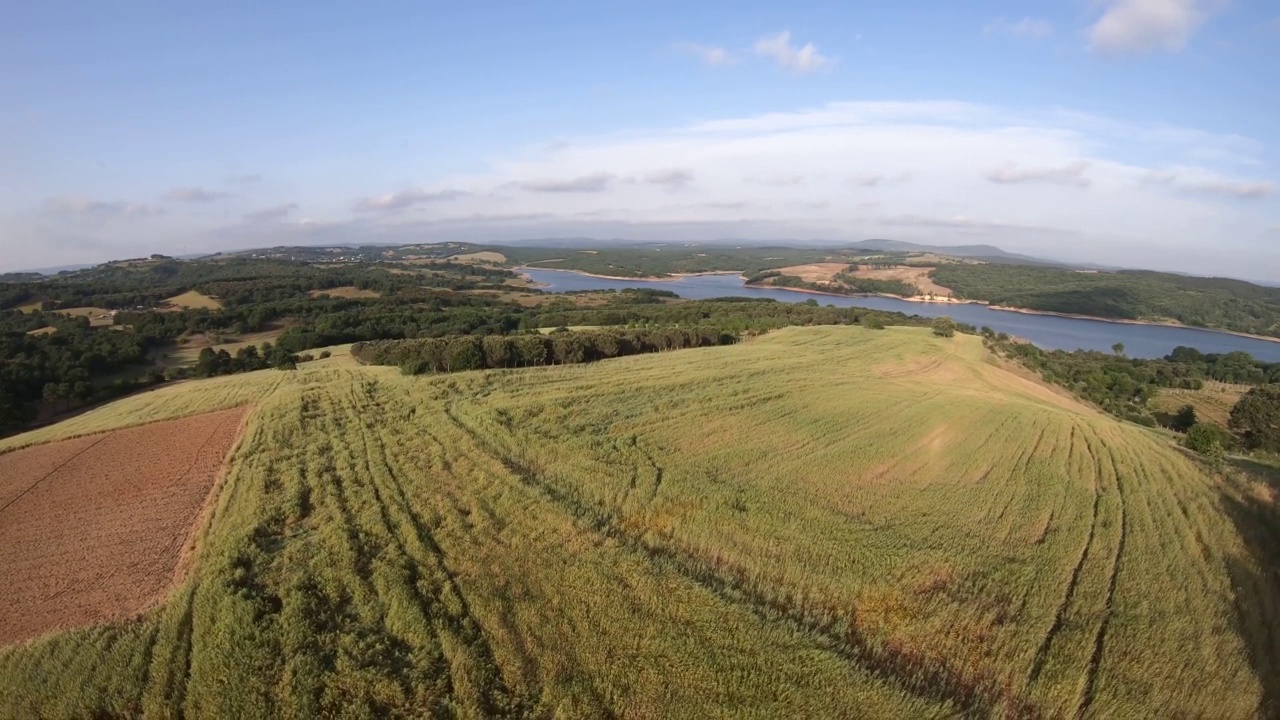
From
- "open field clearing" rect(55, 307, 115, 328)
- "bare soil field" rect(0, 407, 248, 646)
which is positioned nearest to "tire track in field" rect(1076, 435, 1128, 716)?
"bare soil field" rect(0, 407, 248, 646)

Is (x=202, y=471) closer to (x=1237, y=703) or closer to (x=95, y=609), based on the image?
(x=95, y=609)

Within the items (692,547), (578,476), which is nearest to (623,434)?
(578,476)

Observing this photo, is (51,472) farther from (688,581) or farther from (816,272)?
(816,272)

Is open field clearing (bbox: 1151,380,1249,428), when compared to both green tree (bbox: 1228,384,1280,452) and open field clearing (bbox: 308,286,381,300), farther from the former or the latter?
open field clearing (bbox: 308,286,381,300)

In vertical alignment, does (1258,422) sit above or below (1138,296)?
below

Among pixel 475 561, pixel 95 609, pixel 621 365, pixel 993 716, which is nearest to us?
pixel 993 716

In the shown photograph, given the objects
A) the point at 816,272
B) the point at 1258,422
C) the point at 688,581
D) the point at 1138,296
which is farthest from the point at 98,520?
the point at 816,272

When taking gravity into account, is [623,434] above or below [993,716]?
above
